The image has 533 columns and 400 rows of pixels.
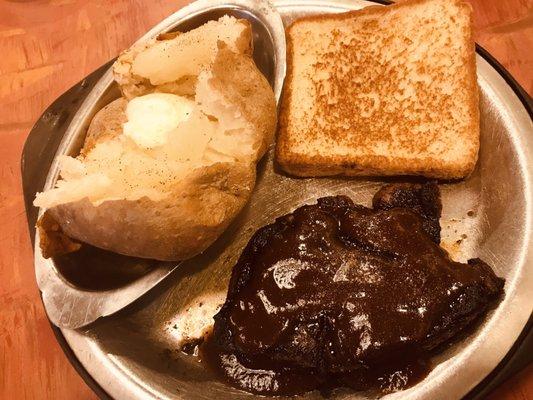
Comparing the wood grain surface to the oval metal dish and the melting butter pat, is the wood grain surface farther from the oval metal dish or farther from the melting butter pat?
the melting butter pat

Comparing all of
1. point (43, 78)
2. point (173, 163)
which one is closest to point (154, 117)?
point (173, 163)

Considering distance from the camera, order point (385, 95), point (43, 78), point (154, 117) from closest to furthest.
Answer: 1. point (154, 117)
2. point (385, 95)
3. point (43, 78)

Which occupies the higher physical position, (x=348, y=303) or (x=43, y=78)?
(x=43, y=78)

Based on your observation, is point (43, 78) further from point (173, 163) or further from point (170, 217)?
point (170, 217)

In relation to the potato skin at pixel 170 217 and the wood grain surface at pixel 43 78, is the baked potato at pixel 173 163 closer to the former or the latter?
the potato skin at pixel 170 217

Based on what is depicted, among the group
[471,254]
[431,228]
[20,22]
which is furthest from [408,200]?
[20,22]

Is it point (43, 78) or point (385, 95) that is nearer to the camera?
point (385, 95)
